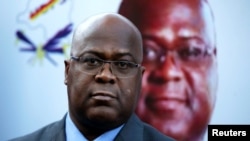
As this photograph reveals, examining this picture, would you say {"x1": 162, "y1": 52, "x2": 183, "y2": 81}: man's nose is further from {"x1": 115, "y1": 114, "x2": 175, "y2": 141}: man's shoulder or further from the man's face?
the man's face

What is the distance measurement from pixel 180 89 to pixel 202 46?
19cm

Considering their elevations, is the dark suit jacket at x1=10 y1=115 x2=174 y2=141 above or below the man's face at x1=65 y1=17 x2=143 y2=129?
below

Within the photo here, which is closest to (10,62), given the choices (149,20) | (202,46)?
(149,20)

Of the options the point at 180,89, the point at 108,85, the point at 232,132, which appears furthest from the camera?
the point at 180,89

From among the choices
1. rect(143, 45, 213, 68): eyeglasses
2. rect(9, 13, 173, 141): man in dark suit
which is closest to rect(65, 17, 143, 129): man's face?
rect(9, 13, 173, 141): man in dark suit

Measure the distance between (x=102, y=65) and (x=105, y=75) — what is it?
0.08 ft

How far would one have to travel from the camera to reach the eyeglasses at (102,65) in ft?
1.93

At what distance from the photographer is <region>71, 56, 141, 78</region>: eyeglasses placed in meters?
0.59

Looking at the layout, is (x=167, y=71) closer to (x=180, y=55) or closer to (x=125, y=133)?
(x=180, y=55)

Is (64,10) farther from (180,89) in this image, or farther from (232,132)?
(232,132)

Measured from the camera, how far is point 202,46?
1434 millimetres

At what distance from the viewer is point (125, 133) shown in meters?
0.66

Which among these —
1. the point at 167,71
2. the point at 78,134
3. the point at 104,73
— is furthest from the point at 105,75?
the point at 167,71

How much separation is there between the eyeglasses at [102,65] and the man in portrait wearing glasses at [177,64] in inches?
31.3
